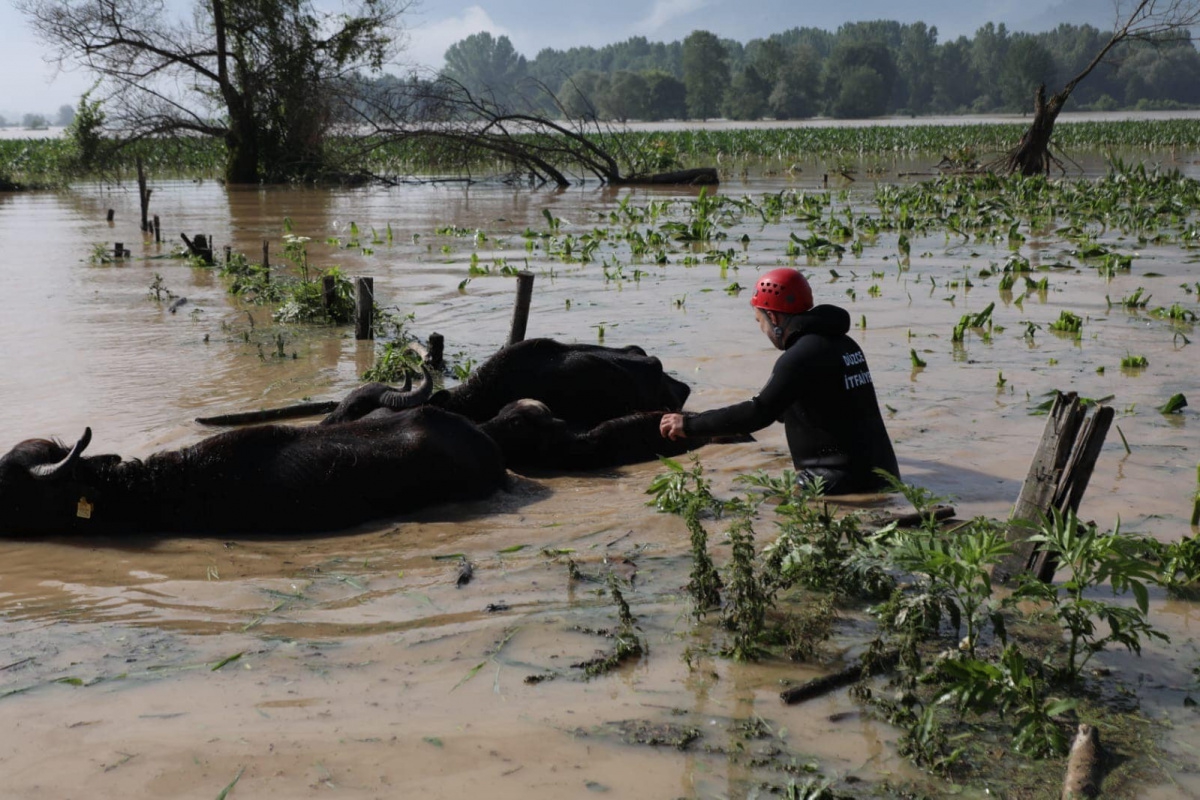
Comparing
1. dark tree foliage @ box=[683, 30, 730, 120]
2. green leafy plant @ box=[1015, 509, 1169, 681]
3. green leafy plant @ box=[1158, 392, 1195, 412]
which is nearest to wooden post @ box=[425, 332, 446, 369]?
green leafy plant @ box=[1158, 392, 1195, 412]

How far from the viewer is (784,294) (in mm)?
6176

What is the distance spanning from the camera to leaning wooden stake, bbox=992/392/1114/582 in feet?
15.1

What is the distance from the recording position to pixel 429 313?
39.8 feet

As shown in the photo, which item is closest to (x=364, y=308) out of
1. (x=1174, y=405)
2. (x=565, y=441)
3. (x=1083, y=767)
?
(x=565, y=441)

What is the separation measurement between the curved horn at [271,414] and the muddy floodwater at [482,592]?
17cm

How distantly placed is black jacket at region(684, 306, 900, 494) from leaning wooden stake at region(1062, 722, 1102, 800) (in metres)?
2.67

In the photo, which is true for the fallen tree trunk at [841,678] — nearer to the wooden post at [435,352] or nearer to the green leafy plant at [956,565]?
the green leafy plant at [956,565]

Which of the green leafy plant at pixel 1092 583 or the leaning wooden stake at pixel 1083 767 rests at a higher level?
the green leafy plant at pixel 1092 583

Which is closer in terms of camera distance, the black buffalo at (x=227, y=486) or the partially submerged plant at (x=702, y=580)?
the partially submerged plant at (x=702, y=580)

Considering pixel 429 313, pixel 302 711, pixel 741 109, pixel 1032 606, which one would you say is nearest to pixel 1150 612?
pixel 1032 606

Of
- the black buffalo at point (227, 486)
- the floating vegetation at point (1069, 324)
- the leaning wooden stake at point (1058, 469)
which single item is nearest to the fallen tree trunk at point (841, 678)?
the leaning wooden stake at point (1058, 469)

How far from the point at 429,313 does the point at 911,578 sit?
8.06 metres

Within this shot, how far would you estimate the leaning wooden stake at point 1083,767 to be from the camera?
332 cm

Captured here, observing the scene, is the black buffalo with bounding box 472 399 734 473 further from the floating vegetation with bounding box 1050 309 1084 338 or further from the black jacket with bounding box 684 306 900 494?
the floating vegetation with bounding box 1050 309 1084 338
